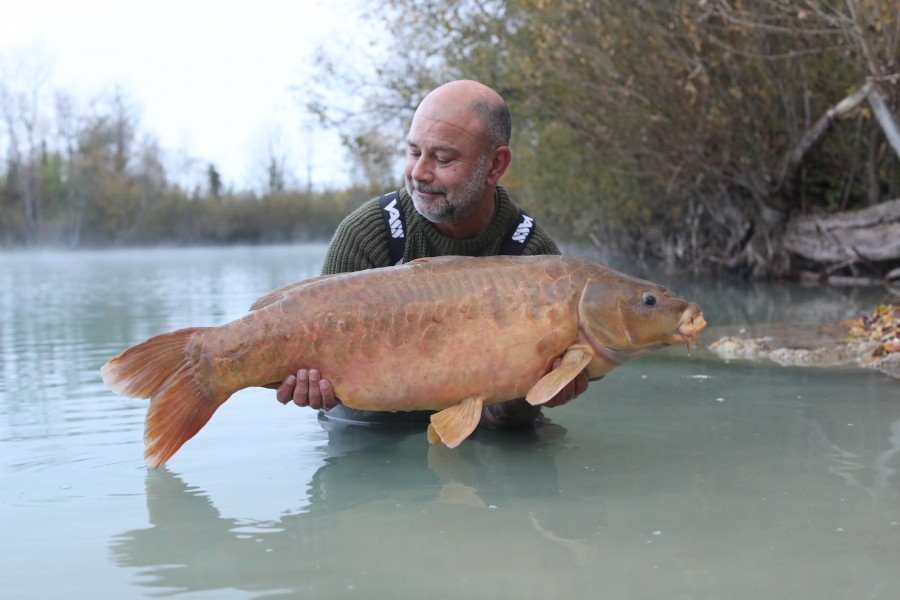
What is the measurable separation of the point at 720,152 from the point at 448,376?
11.6 metres

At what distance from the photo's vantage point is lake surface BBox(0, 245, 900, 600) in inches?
102

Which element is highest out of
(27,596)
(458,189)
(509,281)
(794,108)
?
(794,108)

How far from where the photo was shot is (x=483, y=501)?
3.27m

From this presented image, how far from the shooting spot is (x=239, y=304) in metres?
11.6

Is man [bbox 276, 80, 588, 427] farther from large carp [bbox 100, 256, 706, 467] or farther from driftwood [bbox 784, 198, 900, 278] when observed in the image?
driftwood [bbox 784, 198, 900, 278]

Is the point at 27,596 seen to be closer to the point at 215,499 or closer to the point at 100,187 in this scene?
the point at 215,499

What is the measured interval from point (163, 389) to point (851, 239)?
11469mm

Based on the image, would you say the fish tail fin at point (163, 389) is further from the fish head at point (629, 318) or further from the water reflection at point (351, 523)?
the fish head at point (629, 318)

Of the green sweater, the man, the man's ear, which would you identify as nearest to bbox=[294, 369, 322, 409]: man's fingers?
the man

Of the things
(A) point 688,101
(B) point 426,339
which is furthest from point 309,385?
(A) point 688,101

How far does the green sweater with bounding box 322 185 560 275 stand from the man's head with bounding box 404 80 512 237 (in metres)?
0.20

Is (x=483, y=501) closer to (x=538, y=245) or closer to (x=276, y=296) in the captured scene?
(x=276, y=296)

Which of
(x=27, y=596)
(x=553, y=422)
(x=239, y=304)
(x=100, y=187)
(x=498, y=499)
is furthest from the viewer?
(x=100, y=187)

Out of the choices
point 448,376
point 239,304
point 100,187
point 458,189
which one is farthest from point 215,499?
point 100,187
